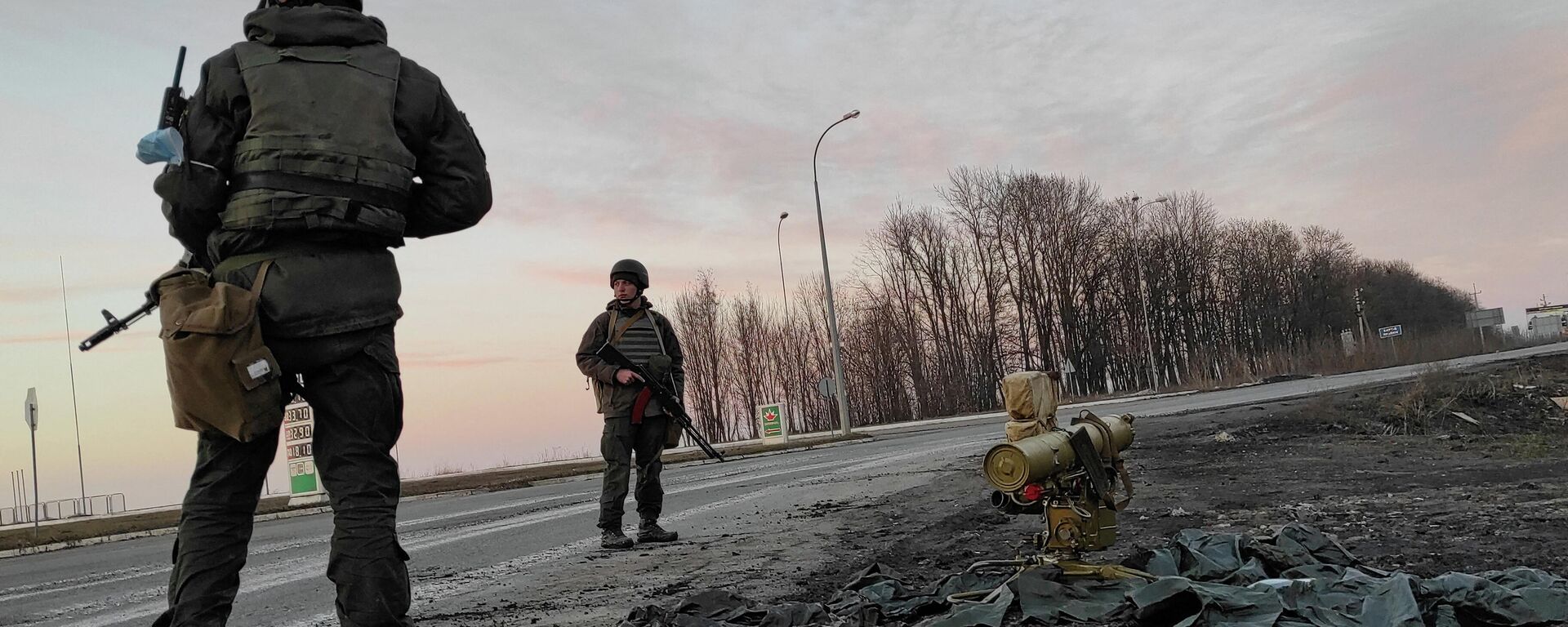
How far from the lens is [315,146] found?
2.53m

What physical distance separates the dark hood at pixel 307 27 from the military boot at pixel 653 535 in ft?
13.4

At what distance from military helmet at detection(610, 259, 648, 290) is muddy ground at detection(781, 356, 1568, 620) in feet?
6.82

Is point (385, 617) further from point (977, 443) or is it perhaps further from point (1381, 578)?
point (977, 443)

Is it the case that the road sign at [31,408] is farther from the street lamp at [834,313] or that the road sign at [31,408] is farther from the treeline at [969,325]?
the treeline at [969,325]

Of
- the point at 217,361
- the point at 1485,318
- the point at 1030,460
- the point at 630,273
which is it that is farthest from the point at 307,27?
the point at 1485,318

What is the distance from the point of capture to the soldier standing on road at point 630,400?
6.18 metres

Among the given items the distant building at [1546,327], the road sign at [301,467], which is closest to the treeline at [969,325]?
the road sign at [301,467]

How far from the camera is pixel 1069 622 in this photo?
283 cm

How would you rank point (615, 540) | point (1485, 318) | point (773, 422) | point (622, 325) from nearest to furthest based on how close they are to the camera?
point (615, 540) < point (622, 325) < point (773, 422) < point (1485, 318)

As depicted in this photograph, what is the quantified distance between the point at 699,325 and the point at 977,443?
125 ft

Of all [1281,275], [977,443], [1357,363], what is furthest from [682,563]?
[1281,275]

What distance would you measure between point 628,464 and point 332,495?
12.4ft

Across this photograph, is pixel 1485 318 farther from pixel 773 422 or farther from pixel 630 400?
pixel 630 400

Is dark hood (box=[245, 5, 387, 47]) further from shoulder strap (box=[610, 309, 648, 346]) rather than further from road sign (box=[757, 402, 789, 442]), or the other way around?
road sign (box=[757, 402, 789, 442])
